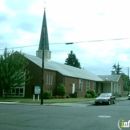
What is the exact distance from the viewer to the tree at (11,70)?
124 ft

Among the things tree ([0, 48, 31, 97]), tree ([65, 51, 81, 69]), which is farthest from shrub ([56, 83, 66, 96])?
tree ([65, 51, 81, 69])

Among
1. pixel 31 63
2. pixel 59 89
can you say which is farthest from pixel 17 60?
pixel 59 89

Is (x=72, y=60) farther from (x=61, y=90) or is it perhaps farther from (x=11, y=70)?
(x=11, y=70)

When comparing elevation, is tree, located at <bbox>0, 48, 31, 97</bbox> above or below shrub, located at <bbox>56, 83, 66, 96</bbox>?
above

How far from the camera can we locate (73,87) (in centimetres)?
5144

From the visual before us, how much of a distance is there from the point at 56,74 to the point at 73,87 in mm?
5592

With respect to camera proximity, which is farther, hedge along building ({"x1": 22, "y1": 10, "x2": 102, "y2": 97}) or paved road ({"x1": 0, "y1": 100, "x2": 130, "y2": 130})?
hedge along building ({"x1": 22, "y1": 10, "x2": 102, "y2": 97})

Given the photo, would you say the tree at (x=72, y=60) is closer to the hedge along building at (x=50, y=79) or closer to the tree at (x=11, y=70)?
the hedge along building at (x=50, y=79)

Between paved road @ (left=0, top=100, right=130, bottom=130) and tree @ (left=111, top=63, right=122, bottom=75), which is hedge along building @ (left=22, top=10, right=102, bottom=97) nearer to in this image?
paved road @ (left=0, top=100, right=130, bottom=130)

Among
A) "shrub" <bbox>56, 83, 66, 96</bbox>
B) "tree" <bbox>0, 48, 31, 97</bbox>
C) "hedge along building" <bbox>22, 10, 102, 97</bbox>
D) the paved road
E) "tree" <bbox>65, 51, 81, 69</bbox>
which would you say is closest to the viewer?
the paved road

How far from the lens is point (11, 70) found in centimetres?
3781

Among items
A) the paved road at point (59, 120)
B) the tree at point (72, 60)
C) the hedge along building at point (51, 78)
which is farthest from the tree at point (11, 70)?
the tree at point (72, 60)

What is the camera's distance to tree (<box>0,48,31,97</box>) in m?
37.8

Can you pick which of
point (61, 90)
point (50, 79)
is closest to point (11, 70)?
point (50, 79)
